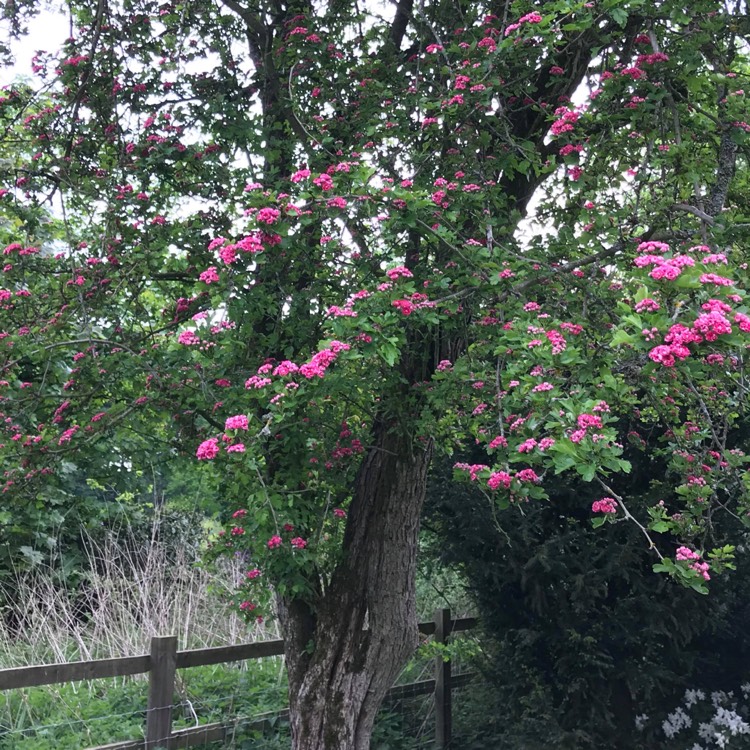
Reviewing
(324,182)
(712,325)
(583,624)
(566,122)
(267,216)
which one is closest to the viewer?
(712,325)

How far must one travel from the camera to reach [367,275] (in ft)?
12.4

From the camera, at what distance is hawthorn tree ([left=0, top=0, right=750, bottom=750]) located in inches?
121

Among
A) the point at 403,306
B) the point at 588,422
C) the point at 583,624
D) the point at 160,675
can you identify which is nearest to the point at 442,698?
the point at 583,624

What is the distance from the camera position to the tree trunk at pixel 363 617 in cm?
442

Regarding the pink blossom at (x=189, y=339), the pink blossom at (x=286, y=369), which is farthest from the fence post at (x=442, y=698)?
the pink blossom at (x=286, y=369)

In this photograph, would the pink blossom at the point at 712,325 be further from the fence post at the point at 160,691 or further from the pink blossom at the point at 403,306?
the fence post at the point at 160,691

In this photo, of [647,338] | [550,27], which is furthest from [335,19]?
[647,338]

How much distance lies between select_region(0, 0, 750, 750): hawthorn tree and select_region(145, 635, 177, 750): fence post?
2.64ft

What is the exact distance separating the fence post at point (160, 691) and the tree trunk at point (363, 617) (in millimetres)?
778

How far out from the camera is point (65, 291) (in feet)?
13.1

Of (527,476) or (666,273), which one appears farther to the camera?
(527,476)

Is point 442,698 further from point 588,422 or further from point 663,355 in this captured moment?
point 663,355

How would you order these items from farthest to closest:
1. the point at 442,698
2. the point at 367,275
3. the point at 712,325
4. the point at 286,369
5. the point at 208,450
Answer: the point at 442,698
the point at 367,275
the point at 286,369
the point at 208,450
the point at 712,325

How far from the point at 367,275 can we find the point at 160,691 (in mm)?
2879
